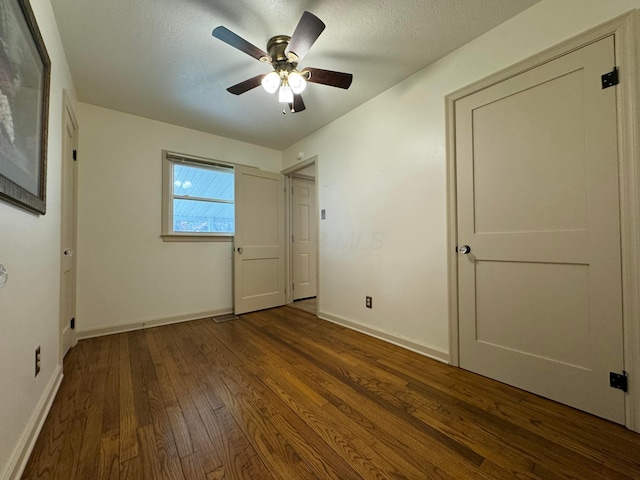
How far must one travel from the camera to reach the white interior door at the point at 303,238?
4.22 meters

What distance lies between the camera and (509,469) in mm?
1058

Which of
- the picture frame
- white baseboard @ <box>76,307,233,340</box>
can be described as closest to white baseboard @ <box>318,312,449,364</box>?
white baseboard @ <box>76,307,233,340</box>

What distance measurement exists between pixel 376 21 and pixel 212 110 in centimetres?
191

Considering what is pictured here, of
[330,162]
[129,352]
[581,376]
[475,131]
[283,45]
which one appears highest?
[283,45]

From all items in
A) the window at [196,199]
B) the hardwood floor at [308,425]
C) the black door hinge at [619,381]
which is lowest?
the hardwood floor at [308,425]

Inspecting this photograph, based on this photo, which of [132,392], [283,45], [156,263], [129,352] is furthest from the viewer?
[156,263]

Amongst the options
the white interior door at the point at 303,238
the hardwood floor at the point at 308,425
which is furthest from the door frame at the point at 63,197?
the white interior door at the point at 303,238

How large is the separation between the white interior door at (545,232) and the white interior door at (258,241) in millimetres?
2568

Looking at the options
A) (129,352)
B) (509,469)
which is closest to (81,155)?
(129,352)

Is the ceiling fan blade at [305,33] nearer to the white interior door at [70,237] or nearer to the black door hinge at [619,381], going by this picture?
the white interior door at [70,237]

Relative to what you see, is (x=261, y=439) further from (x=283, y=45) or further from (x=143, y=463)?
(x=283, y=45)

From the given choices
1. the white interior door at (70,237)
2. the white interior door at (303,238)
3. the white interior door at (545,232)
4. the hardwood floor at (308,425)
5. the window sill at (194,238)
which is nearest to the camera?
the hardwood floor at (308,425)

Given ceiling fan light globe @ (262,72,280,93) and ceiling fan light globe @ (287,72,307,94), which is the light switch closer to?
ceiling fan light globe @ (262,72,280,93)

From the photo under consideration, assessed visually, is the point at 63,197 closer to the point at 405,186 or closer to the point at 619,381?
the point at 405,186
